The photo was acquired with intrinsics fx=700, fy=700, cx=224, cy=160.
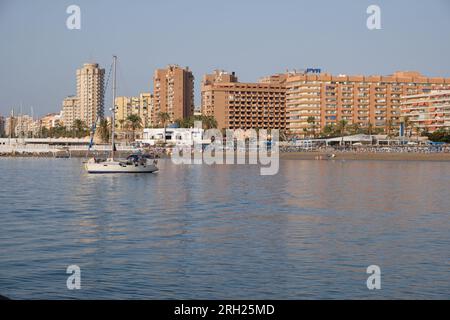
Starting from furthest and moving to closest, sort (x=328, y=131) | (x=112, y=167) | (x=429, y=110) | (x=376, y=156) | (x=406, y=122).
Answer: (x=328, y=131) → (x=429, y=110) → (x=406, y=122) → (x=376, y=156) → (x=112, y=167)

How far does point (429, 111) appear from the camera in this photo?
7402 inches

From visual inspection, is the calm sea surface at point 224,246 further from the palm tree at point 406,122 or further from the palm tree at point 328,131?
the palm tree at point 328,131

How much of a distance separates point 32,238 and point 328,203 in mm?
21468

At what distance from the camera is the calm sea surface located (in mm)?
18562

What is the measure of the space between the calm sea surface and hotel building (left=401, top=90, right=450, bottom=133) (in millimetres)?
141748

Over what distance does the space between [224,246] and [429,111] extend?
173 meters

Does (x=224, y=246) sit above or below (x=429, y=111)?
below

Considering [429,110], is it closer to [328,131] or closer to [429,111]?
[429,111]

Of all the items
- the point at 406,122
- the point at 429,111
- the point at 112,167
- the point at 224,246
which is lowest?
the point at 224,246

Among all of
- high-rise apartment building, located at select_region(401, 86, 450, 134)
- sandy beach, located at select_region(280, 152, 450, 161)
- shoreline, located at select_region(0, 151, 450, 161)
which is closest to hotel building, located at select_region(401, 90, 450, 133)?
high-rise apartment building, located at select_region(401, 86, 450, 134)

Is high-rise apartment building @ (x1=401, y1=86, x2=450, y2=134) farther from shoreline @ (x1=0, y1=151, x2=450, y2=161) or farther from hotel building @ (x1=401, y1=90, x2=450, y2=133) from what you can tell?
shoreline @ (x1=0, y1=151, x2=450, y2=161)

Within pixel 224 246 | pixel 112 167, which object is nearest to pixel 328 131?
pixel 112 167
